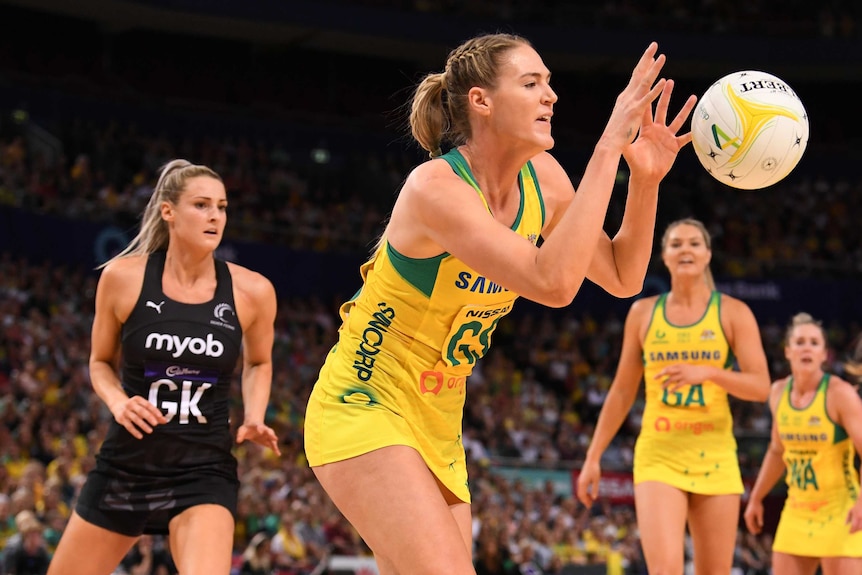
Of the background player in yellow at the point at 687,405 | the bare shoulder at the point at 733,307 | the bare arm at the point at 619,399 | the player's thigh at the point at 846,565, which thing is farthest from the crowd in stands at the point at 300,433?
the bare shoulder at the point at 733,307

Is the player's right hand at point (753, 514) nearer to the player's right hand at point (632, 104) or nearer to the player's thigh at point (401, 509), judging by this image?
the player's thigh at point (401, 509)

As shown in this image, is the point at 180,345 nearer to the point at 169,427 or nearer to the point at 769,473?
the point at 169,427

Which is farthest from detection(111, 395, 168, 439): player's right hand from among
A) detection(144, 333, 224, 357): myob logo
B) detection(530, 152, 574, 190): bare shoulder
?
detection(530, 152, 574, 190): bare shoulder

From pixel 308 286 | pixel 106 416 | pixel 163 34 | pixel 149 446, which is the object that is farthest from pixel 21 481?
pixel 163 34

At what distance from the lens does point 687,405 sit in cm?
646

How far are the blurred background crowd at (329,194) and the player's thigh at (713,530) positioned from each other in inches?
191

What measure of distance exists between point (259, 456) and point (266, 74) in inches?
547

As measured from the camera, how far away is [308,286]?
20.0 m

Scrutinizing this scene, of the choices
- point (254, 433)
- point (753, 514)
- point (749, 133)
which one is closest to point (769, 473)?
point (753, 514)

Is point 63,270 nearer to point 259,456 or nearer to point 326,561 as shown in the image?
point 259,456

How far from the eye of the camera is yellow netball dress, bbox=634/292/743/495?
6266mm

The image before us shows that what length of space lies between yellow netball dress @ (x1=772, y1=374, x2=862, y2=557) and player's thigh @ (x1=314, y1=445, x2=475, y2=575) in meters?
4.24

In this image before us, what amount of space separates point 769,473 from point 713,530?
62.6 inches

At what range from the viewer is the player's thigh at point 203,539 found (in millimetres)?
4656
